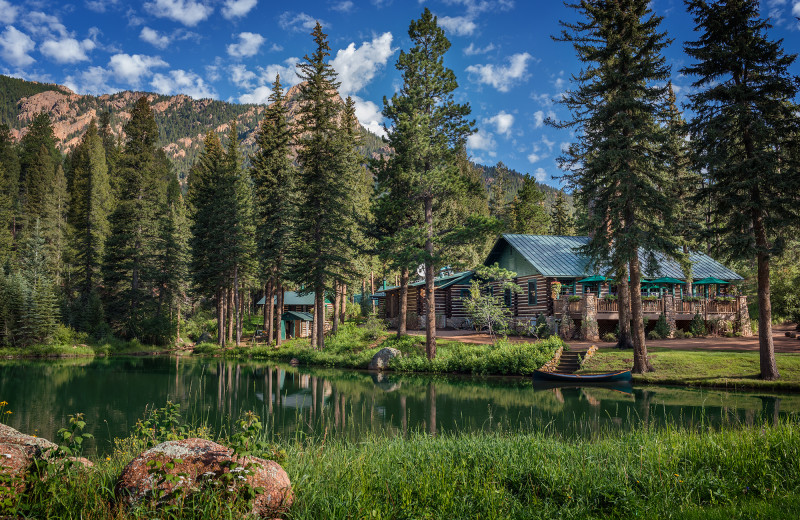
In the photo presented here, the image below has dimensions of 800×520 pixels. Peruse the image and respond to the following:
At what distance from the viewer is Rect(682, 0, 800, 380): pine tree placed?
57.0 ft

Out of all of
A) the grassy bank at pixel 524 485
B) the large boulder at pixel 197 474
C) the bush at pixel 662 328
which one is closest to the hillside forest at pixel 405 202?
the bush at pixel 662 328

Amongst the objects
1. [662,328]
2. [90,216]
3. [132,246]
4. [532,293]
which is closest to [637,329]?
[662,328]

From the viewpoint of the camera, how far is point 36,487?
5020 millimetres

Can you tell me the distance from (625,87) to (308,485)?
21.8 m

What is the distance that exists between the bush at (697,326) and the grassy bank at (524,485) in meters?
27.1

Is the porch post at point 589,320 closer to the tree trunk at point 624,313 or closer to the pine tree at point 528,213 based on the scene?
the tree trunk at point 624,313

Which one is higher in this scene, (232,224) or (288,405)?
(232,224)

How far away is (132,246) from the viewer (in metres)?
48.0

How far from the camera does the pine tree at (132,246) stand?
47.6 meters

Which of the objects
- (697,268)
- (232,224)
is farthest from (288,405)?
(697,268)

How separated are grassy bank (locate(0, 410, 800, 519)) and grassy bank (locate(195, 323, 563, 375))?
57.2 ft

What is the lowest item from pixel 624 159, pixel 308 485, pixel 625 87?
pixel 308 485

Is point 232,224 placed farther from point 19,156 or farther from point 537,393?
point 19,156

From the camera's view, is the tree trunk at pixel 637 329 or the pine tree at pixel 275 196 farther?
the pine tree at pixel 275 196
